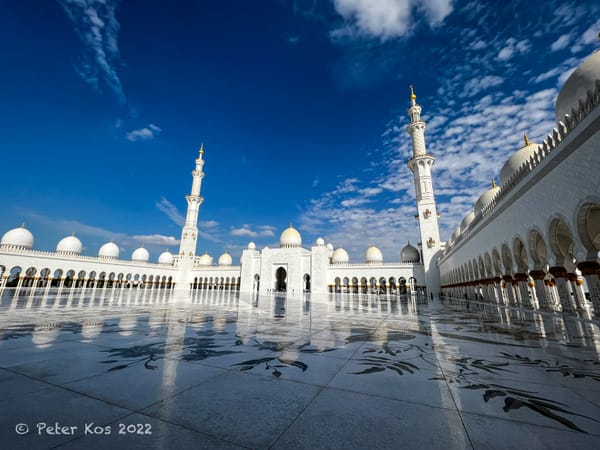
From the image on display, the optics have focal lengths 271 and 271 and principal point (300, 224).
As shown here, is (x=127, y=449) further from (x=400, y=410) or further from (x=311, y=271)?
(x=311, y=271)

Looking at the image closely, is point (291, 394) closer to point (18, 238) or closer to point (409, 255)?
point (409, 255)

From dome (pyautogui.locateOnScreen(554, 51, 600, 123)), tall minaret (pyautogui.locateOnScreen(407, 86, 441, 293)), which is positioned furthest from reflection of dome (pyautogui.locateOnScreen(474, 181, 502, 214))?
dome (pyautogui.locateOnScreen(554, 51, 600, 123))

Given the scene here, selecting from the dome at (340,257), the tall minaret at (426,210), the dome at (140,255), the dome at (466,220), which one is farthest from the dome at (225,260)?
the dome at (466,220)

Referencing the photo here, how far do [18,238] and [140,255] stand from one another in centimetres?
1443

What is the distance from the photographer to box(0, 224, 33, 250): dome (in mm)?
27594

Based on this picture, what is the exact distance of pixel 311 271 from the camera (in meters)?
33.8

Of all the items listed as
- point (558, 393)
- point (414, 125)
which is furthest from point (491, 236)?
point (414, 125)

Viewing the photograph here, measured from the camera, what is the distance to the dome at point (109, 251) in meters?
35.7

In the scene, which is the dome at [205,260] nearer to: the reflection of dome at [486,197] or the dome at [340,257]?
the dome at [340,257]

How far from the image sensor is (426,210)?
93.9ft

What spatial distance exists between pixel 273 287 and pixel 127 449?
34.5 metres

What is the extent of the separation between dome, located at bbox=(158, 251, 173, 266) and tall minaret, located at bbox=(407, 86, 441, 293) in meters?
38.3

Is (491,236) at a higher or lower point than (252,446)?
higher

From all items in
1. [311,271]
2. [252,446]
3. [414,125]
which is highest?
[414,125]
